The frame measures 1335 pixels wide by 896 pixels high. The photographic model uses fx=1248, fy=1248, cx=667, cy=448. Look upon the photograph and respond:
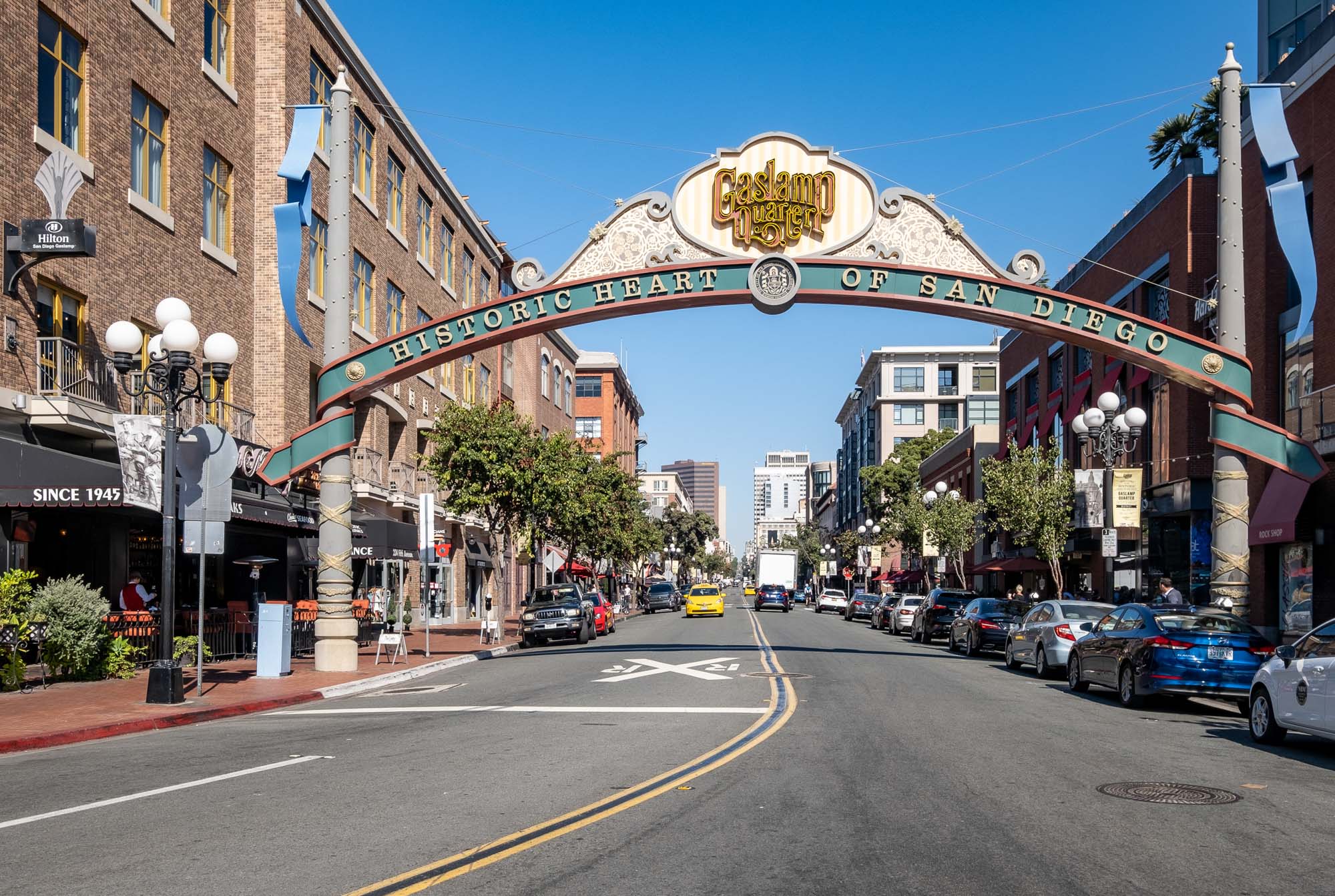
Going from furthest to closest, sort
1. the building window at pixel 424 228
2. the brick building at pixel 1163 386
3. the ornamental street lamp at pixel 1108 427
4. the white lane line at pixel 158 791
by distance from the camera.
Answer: the building window at pixel 424 228, the brick building at pixel 1163 386, the ornamental street lamp at pixel 1108 427, the white lane line at pixel 158 791

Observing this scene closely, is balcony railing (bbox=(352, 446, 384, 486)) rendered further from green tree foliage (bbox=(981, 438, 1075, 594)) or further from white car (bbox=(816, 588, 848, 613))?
white car (bbox=(816, 588, 848, 613))

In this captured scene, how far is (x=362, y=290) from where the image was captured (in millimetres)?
→ 40531

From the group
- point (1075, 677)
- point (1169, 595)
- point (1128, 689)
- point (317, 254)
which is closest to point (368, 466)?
point (317, 254)

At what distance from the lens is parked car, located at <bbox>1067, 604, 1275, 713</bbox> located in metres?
16.4

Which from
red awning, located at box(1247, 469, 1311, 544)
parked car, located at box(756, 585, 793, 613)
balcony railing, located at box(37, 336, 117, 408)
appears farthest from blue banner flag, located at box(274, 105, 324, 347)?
parked car, located at box(756, 585, 793, 613)

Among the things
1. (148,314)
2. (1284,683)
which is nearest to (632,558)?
(148,314)

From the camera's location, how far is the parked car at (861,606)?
5881cm

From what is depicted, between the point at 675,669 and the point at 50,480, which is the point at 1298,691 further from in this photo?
the point at 50,480

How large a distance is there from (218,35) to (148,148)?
18.9ft

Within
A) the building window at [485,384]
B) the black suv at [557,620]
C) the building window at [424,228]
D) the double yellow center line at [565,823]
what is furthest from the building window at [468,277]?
the double yellow center line at [565,823]

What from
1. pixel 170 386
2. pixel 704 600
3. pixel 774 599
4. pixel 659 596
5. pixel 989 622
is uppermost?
pixel 170 386

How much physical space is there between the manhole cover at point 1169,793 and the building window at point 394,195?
36854 mm

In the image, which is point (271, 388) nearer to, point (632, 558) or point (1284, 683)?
point (1284, 683)

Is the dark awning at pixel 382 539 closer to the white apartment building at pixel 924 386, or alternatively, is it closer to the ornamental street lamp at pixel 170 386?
the ornamental street lamp at pixel 170 386
